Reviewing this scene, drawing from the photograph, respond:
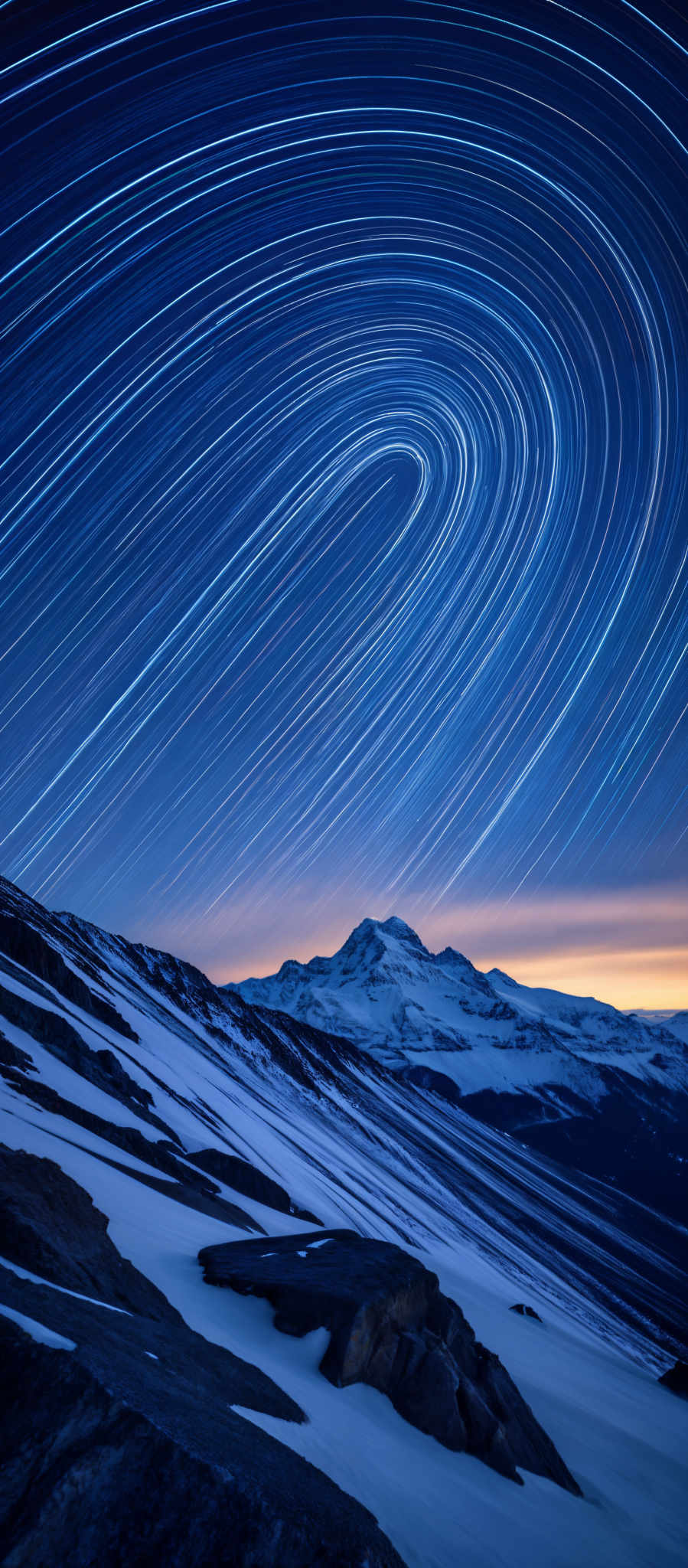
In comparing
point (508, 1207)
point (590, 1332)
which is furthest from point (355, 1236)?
point (508, 1207)

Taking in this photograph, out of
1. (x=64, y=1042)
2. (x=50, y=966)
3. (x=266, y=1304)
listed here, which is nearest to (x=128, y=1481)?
(x=266, y=1304)

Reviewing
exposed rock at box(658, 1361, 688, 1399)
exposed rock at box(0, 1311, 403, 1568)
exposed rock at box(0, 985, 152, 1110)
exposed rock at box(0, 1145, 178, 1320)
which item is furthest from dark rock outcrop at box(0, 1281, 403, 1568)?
exposed rock at box(658, 1361, 688, 1399)

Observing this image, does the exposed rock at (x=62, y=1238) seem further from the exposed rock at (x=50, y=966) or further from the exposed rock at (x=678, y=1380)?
the exposed rock at (x=678, y=1380)

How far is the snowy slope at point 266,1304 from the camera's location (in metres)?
7.68

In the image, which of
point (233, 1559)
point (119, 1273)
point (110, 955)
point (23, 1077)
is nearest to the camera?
point (233, 1559)

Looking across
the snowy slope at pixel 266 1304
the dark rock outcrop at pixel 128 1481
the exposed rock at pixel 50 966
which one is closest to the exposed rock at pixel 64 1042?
the snowy slope at pixel 266 1304

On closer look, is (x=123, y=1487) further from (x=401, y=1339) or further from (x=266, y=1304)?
A: (x=401, y=1339)

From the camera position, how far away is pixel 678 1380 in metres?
29.1

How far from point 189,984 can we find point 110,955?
15.0m

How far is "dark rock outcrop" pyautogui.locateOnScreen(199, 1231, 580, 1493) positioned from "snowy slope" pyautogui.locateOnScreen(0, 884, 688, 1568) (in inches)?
12.7

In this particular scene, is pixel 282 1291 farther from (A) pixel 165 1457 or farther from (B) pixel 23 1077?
(B) pixel 23 1077

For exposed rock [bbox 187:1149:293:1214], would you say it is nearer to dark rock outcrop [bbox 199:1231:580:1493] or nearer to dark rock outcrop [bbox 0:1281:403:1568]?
dark rock outcrop [bbox 199:1231:580:1493]

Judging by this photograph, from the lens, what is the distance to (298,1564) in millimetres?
5016

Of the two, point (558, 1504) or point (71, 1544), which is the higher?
point (71, 1544)
